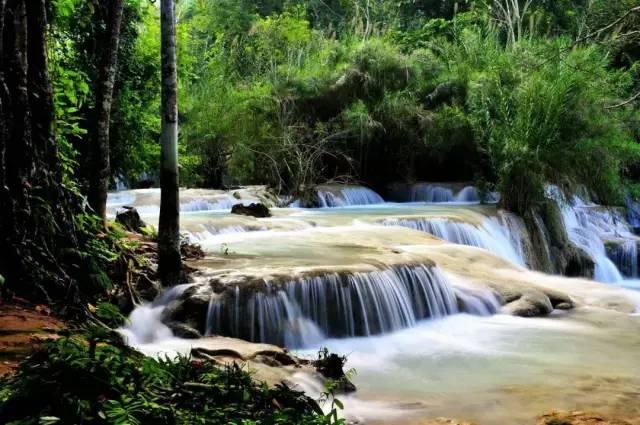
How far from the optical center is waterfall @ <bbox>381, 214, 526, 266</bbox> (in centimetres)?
1397

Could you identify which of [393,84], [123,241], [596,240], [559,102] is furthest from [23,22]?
[393,84]

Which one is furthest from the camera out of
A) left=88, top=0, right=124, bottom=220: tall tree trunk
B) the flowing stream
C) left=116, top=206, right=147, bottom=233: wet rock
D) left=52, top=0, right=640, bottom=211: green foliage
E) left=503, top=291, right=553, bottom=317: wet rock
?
left=52, top=0, right=640, bottom=211: green foliage

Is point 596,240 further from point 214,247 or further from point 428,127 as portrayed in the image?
point 214,247

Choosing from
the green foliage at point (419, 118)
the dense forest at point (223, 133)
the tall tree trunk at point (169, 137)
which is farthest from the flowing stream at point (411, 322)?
the green foliage at point (419, 118)

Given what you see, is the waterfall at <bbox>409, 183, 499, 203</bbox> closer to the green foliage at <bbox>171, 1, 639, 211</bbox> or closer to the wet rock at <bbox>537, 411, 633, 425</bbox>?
the green foliage at <bbox>171, 1, 639, 211</bbox>

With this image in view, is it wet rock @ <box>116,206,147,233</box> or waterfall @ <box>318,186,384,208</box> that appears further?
waterfall @ <box>318,186,384,208</box>

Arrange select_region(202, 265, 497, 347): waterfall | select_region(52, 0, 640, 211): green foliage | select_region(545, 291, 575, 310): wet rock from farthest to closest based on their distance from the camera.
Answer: select_region(52, 0, 640, 211): green foliage < select_region(545, 291, 575, 310): wet rock < select_region(202, 265, 497, 347): waterfall

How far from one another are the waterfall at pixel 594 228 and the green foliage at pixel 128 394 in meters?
14.2

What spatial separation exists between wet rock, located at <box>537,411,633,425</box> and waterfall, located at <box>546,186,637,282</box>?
37.4 feet

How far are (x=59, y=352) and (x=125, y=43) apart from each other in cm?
1008

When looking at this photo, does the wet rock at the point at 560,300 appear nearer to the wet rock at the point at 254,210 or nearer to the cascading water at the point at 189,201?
the wet rock at the point at 254,210

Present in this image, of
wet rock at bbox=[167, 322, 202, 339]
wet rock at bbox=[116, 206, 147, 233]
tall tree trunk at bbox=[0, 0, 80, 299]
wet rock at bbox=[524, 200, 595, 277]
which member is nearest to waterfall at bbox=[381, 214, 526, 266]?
wet rock at bbox=[524, 200, 595, 277]

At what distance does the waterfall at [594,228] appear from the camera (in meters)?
15.8

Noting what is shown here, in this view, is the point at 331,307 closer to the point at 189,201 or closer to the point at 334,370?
the point at 334,370
